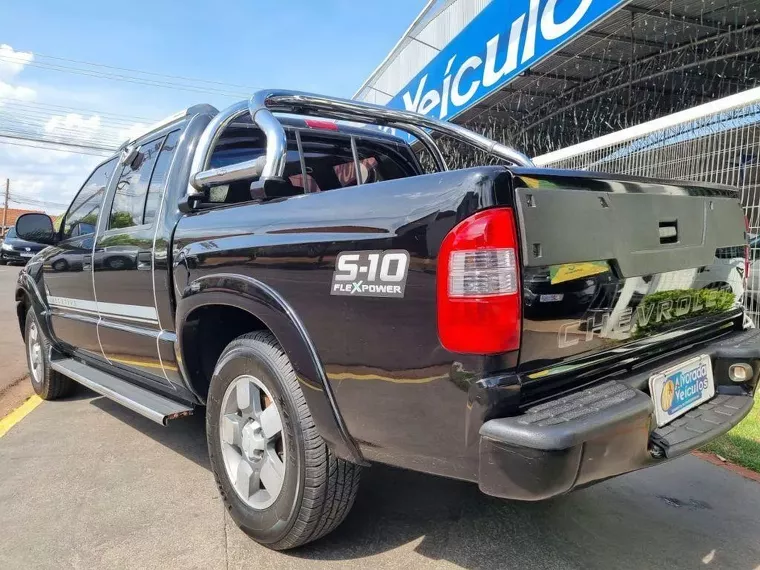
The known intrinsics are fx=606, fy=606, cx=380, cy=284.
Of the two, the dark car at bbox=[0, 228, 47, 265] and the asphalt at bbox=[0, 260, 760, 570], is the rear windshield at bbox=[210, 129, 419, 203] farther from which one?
the dark car at bbox=[0, 228, 47, 265]

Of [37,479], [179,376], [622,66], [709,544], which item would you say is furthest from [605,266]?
[622,66]

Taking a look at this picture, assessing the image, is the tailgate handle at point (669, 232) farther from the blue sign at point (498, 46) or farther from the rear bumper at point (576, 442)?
the blue sign at point (498, 46)

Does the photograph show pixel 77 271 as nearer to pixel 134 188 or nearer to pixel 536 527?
pixel 134 188

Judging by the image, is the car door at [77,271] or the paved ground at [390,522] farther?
the car door at [77,271]

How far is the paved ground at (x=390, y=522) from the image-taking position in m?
2.58

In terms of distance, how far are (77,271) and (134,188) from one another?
86cm

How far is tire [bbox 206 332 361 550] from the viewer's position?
2350 mm

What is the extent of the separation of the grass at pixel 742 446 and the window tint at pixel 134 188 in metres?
3.72

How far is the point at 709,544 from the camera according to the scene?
2730 millimetres

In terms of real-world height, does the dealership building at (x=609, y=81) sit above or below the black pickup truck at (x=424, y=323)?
above

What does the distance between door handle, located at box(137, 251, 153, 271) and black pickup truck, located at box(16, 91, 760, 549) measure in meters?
0.01

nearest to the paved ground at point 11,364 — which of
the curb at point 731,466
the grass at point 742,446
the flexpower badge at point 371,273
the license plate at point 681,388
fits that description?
the flexpower badge at point 371,273

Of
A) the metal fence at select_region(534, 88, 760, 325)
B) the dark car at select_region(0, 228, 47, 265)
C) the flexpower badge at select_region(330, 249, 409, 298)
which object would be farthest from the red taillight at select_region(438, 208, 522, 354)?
the dark car at select_region(0, 228, 47, 265)

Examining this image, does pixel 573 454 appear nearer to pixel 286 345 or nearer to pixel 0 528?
pixel 286 345
